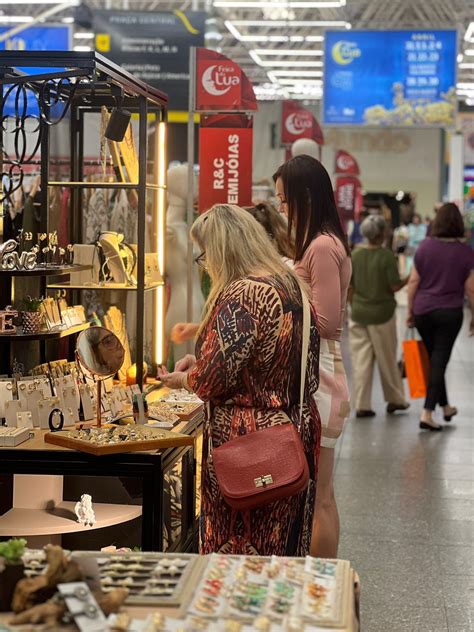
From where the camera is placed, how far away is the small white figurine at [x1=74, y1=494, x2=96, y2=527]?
3856 millimetres

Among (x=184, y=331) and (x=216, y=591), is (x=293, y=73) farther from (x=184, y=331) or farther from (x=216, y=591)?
(x=216, y=591)

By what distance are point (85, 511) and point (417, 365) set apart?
4652mm

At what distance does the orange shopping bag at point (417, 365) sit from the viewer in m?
8.05

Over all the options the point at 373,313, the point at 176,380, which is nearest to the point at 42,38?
the point at 373,313

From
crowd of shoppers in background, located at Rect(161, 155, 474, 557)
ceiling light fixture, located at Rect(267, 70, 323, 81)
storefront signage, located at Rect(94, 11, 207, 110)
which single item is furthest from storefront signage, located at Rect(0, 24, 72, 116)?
ceiling light fixture, located at Rect(267, 70, 323, 81)

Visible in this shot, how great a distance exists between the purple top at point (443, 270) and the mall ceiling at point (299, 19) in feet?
27.4

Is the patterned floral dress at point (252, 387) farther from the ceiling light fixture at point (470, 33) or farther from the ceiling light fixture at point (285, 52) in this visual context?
the ceiling light fixture at point (285, 52)

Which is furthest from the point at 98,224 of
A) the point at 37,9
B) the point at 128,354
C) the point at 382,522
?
the point at 37,9

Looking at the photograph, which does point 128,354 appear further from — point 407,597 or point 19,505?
point 407,597

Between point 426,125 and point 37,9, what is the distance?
917 centimetres

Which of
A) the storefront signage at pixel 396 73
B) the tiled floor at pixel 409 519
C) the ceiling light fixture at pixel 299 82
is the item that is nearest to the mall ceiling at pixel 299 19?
the ceiling light fixture at pixel 299 82

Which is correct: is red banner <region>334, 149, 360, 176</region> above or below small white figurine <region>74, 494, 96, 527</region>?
above

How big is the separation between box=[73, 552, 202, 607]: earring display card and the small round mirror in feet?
4.93

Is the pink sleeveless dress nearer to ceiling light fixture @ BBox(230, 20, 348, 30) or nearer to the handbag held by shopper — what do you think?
the handbag held by shopper
